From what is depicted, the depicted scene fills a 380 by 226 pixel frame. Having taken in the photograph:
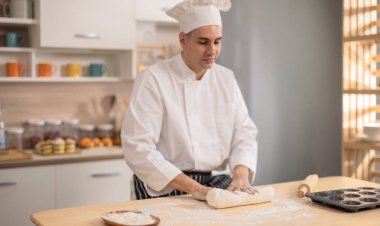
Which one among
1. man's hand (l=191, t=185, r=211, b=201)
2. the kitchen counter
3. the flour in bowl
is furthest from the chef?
the kitchen counter

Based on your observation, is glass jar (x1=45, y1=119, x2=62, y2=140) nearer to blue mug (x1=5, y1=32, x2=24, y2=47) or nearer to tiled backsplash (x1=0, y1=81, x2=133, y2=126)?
tiled backsplash (x1=0, y1=81, x2=133, y2=126)

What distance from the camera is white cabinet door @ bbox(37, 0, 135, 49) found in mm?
3486

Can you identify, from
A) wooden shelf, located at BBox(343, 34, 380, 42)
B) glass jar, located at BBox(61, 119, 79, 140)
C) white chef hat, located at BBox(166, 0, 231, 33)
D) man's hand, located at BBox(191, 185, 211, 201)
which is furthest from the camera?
glass jar, located at BBox(61, 119, 79, 140)

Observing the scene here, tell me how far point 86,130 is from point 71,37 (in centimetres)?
75

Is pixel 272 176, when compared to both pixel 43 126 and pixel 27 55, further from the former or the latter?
pixel 27 55

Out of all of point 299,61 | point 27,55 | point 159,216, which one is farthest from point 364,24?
point 27,55

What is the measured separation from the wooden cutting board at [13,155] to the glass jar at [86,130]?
557 mm

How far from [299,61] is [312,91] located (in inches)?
11.4

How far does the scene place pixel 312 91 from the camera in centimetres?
456

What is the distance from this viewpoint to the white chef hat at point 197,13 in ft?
7.43

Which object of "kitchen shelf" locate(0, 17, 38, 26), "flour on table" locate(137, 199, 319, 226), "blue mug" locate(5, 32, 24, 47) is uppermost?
"kitchen shelf" locate(0, 17, 38, 26)

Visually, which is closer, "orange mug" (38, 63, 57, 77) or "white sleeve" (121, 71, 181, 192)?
"white sleeve" (121, 71, 181, 192)

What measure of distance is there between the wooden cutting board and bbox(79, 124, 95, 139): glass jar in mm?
557

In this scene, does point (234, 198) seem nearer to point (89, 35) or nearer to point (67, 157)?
point (67, 157)
